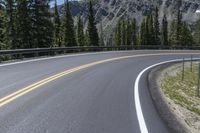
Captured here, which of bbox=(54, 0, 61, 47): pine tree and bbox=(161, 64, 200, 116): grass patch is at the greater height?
bbox=(54, 0, 61, 47): pine tree

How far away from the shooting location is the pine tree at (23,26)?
4161 cm

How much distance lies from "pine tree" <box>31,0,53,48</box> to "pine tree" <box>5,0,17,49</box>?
96.3 inches

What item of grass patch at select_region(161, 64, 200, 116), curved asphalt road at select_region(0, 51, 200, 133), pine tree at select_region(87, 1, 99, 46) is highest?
pine tree at select_region(87, 1, 99, 46)

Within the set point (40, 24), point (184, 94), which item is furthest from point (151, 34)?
point (184, 94)

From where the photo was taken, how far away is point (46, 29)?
43.9m

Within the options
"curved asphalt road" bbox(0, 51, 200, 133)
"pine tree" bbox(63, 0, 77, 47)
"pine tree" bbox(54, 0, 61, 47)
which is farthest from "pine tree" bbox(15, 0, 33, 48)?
"curved asphalt road" bbox(0, 51, 200, 133)

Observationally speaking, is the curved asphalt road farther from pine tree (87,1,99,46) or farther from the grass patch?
pine tree (87,1,99,46)

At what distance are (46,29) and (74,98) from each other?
33295 millimetres

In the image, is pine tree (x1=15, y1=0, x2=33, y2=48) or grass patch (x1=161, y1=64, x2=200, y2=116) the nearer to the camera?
grass patch (x1=161, y1=64, x2=200, y2=116)

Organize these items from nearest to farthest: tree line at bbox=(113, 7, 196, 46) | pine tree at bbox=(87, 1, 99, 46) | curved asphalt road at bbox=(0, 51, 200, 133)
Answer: curved asphalt road at bbox=(0, 51, 200, 133) → pine tree at bbox=(87, 1, 99, 46) → tree line at bbox=(113, 7, 196, 46)

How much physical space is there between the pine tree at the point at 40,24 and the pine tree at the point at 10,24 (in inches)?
96.3

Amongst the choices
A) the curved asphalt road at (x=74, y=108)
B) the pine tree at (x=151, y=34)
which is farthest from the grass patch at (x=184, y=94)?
the pine tree at (x=151, y=34)

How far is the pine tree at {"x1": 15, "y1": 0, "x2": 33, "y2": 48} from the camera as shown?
41.6 m

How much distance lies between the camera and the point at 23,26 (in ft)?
137
